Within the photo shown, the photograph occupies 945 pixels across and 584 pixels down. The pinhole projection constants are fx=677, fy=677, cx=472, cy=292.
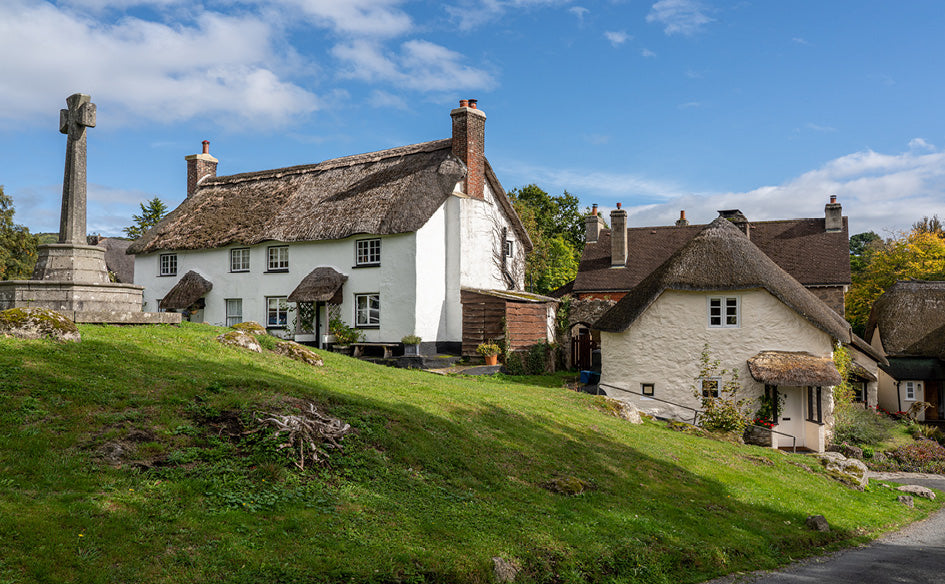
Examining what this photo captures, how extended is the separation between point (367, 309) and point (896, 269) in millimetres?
39948

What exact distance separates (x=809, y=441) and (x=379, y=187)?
65.7ft

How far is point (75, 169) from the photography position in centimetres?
1402

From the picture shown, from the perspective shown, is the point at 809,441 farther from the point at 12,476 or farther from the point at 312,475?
the point at 12,476

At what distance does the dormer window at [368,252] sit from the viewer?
28750mm

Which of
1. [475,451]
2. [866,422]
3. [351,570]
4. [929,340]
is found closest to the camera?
[351,570]

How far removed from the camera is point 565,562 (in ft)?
27.1

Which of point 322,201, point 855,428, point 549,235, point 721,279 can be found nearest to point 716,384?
point 721,279

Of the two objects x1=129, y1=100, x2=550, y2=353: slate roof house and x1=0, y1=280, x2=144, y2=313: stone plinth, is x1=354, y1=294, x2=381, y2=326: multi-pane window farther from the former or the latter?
x1=0, y1=280, x2=144, y2=313: stone plinth

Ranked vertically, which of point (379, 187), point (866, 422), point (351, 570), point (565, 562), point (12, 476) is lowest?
point (866, 422)

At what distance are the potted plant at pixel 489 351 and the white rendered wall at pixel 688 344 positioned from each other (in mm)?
4275

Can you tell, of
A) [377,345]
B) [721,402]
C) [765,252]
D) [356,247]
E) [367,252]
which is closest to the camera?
[721,402]

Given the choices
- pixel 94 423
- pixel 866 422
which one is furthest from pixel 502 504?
pixel 866 422

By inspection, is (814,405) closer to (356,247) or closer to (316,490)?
(356,247)

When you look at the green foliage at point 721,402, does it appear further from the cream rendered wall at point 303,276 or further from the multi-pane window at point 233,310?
the multi-pane window at point 233,310
